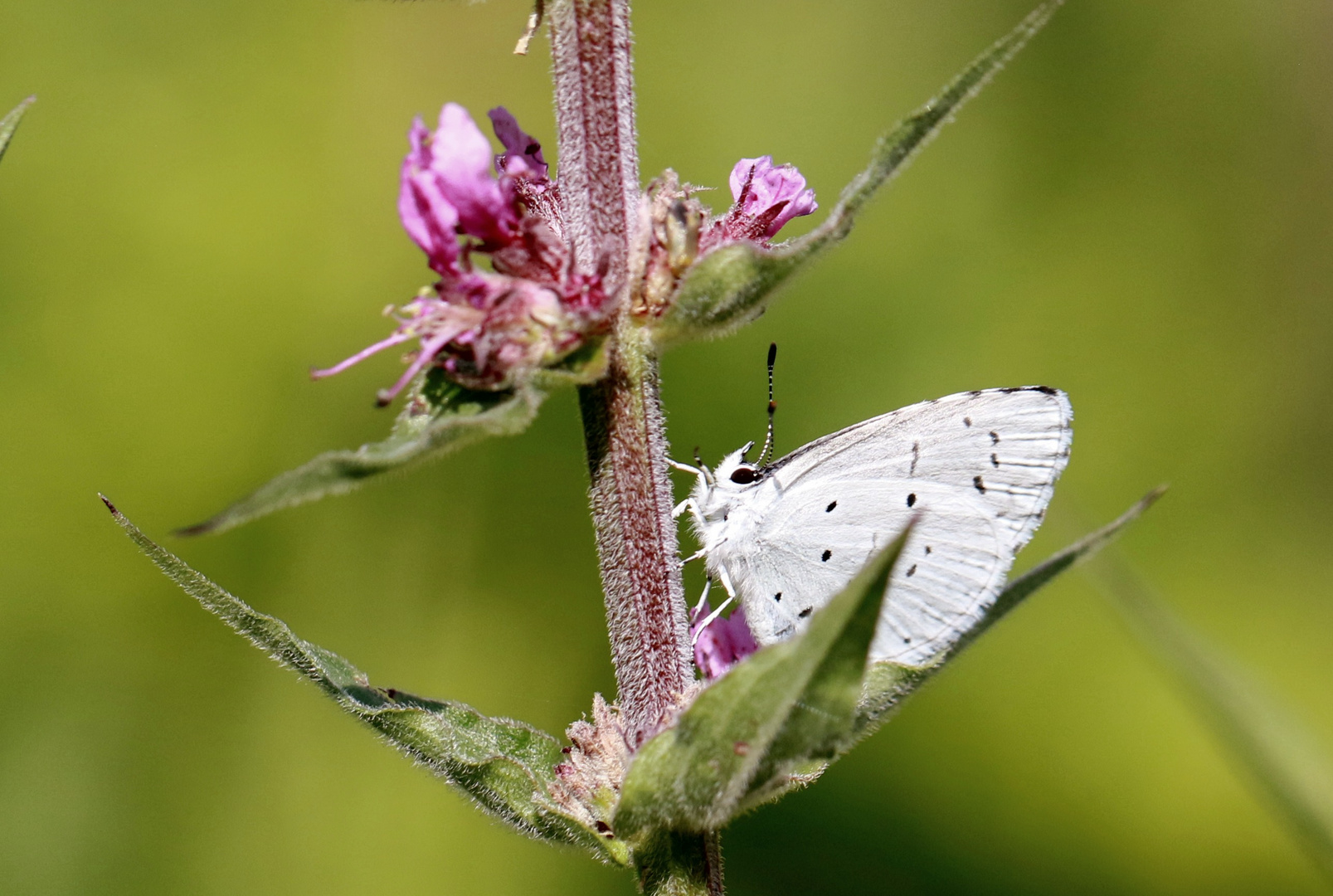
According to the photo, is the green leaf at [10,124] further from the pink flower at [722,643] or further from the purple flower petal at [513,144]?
the pink flower at [722,643]

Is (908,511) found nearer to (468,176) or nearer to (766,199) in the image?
(766,199)

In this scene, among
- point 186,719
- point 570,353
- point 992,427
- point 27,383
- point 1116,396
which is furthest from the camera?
point 1116,396

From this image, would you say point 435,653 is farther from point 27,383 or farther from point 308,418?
point 27,383

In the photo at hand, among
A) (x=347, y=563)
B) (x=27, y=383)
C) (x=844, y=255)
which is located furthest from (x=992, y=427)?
(x=27, y=383)

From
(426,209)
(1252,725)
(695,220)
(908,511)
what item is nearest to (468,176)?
(426,209)

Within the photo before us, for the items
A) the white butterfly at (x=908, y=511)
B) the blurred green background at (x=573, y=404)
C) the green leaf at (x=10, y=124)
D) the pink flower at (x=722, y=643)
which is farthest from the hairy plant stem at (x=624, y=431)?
the blurred green background at (x=573, y=404)

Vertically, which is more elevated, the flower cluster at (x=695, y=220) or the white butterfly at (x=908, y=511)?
the flower cluster at (x=695, y=220)

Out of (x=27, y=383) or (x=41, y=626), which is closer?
(x=41, y=626)
